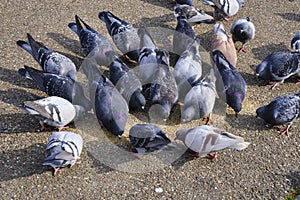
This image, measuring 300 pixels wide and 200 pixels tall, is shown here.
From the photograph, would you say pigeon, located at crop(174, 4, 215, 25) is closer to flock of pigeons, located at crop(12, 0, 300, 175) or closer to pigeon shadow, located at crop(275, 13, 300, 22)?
flock of pigeons, located at crop(12, 0, 300, 175)

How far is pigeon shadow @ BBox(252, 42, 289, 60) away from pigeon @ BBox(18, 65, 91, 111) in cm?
302

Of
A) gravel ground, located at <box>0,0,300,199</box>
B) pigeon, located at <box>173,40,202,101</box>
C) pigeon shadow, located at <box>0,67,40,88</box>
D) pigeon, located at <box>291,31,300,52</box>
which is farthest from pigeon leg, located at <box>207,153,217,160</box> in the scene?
pigeon shadow, located at <box>0,67,40,88</box>

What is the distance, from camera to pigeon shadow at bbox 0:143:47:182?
15.5 feet

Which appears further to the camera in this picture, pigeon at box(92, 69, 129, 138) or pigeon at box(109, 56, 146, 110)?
pigeon at box(109, 56, 146, 110)

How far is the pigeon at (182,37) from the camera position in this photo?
21.1ft

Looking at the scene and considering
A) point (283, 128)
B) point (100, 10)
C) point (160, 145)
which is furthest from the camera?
point (100, 10)

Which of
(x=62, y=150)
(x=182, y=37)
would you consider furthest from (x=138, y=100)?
(x=182, y=37)

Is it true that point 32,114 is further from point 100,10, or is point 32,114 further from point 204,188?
point 100,10

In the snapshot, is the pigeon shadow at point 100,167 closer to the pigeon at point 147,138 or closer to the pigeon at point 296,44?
the pigeon at point 147,138

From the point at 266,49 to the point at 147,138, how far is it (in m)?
3.18

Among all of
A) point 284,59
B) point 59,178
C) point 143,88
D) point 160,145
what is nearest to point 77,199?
point 59,178

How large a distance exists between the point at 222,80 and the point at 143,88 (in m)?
1.09

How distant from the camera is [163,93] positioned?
5406 mm

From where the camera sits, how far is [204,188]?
4770 mm
